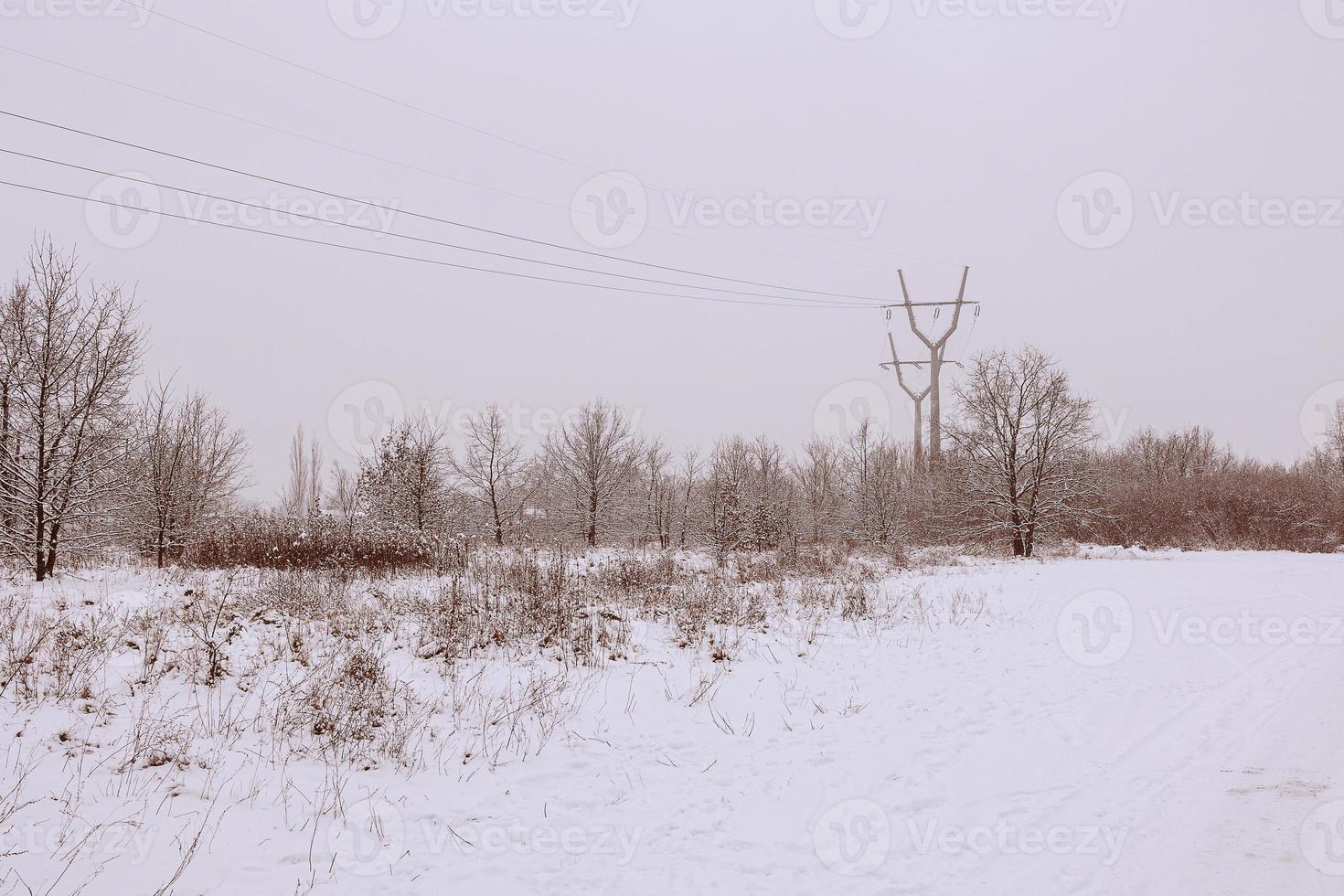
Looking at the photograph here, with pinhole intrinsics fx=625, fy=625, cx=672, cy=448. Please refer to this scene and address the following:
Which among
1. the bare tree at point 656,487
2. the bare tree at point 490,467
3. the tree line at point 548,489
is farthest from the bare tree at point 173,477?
the bare tree at point 656,487

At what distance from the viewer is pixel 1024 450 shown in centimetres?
2516

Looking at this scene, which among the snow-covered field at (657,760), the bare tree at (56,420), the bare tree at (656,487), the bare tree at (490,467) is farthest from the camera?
the bare tree at (656,487)

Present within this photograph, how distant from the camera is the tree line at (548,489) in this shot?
12320 millimetres

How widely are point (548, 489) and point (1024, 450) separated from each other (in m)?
24.0

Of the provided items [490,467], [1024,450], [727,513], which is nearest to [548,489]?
[490,467]

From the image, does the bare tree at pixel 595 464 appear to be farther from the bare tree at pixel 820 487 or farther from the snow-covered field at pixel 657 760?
the snow-covered field at pixel 657 760

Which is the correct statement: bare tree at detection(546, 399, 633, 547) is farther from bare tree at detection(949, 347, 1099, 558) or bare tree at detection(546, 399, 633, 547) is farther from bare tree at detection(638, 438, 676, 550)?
bare tree at detection(949, 347, 1099, 558)

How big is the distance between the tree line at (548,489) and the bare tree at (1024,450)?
8 cm

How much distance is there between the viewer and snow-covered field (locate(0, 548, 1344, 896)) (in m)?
3.58

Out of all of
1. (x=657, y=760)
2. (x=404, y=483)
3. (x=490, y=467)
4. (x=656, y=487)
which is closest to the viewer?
(x=657, y=760)

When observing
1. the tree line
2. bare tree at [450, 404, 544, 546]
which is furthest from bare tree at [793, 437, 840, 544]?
bare tree at [450, 404, 544, 546]

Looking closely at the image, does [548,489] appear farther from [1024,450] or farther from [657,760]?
[657,760]

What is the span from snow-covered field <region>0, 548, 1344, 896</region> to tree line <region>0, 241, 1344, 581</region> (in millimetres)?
4532

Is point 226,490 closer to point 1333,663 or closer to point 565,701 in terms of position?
point 565,701
